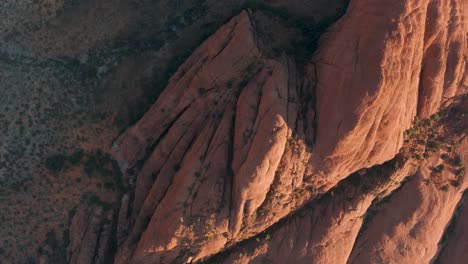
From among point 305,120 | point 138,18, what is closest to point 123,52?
point 138,18

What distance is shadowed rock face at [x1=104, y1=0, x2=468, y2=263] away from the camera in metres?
23.3

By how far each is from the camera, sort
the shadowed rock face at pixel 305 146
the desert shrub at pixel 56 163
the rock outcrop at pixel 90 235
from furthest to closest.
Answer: the desert shrub at pixel 56 163 → the rock outcrop at pixel 90 235 → the shadowed rock face at pixel 305 146

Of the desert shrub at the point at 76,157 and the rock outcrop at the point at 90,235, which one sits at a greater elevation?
the desert shrub at the point at 76,157

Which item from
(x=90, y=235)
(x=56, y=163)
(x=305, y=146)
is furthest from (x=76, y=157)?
(x=305, y=146)

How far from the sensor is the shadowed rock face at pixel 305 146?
2327cm

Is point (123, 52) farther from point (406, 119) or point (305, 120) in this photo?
point (406, 119)

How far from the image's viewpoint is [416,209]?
27000 mm

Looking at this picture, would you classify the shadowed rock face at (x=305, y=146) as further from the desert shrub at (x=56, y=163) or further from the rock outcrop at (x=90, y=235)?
the desert shrub at (x=56, y=163)

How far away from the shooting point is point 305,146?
81.5ft

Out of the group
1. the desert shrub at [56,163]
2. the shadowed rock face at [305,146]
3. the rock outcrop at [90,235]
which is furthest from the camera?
the desert shrub at [56,163]

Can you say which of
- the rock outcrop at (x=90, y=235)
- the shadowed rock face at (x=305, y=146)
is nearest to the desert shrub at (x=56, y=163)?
→ the rock outcrop at (x=90, y=235)

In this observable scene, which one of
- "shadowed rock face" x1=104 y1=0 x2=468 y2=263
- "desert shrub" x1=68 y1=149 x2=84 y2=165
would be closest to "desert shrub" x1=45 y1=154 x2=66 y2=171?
"desert shrub" x1=68 y1=149 x2=84 y2=165

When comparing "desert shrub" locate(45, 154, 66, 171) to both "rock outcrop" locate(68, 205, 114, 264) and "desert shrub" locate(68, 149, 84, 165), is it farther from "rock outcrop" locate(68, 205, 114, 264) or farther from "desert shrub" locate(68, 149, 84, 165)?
"rock outcrop" locate(68, 205, 114, 264)

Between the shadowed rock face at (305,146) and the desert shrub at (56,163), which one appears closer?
the shadowed rock face at (305,146)
